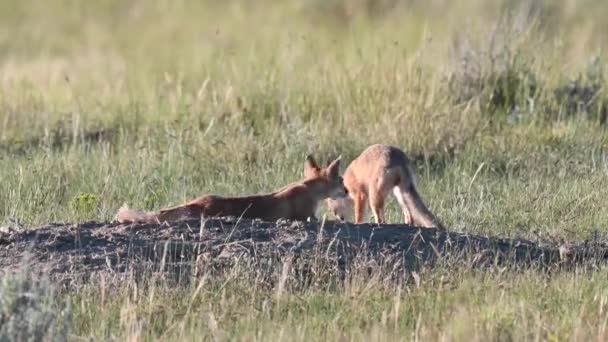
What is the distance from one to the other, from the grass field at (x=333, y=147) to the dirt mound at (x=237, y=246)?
35 centimetres

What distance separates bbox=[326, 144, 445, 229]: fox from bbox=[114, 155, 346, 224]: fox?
0.17 meters

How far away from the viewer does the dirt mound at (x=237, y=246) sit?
7707 mm

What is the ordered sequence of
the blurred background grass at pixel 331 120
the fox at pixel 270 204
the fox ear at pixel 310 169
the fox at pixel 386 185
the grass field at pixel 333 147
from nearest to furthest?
the grass field at pixel 333 147 < the fox at pixel 270 204 < the fox at pixel 386 185 < the fox ear at pixel 310 169 < the blurred background grass at pixel 331 120

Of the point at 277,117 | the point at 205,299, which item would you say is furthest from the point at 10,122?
the point at 205,299

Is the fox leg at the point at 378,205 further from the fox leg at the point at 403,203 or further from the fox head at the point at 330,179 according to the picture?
the fox head at the point at 330,179

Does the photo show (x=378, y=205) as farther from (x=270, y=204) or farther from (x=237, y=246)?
(x=237, y=246)

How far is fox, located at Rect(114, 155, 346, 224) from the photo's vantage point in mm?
8809

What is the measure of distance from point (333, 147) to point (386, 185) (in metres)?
3.05

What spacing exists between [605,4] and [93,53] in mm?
8220

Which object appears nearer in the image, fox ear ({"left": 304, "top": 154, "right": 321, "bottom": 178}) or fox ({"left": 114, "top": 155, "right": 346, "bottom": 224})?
fox ({"left": 114, "top": 155, "right": 346, "bottom": 224})

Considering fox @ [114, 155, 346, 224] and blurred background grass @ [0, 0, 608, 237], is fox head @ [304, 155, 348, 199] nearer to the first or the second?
fox @ [114, 155, 346, 224]

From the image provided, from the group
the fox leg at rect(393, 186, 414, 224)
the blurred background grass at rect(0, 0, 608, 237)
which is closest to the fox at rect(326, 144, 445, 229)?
the fox leg at rect(393, 186, 414, 224)

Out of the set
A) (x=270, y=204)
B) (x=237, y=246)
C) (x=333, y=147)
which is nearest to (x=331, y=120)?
(x=333, y=147)

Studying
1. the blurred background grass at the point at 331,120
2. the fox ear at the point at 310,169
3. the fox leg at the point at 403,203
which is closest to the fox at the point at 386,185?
the fox leg at the point at 403,203
